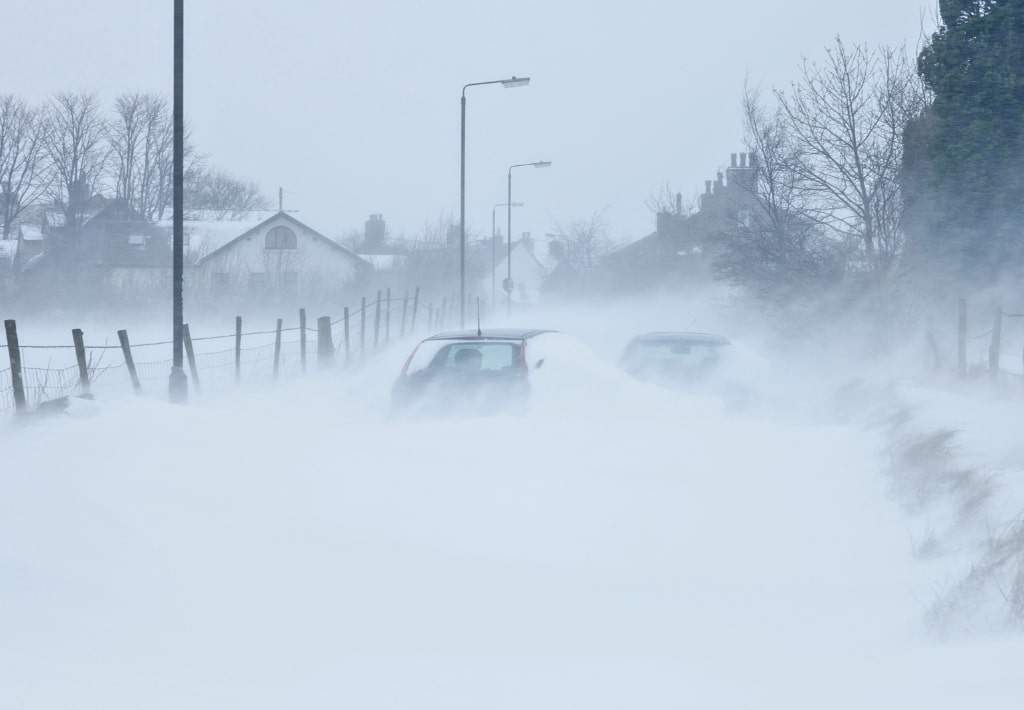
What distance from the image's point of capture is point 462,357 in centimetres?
1260

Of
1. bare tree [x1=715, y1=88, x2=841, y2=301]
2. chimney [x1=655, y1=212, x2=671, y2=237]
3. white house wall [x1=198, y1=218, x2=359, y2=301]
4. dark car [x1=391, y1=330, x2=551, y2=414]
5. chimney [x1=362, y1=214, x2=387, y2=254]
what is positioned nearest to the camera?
dark car [x1=391, y1=330, x2=551, y2=414]

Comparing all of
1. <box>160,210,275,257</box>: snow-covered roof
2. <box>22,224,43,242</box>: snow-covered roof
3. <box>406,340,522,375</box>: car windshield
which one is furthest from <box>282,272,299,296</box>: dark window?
<box>406,340,522,375</box>: car windshield

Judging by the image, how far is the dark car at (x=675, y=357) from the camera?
15586mm

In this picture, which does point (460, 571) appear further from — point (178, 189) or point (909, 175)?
point (909, 175)

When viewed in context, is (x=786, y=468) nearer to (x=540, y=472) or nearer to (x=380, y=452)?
(x=540, y=472)

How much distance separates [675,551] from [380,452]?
2.80 m

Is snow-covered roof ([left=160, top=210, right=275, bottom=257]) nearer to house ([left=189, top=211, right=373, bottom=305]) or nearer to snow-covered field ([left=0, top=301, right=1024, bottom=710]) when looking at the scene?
house ([left=189, top=211, right=373, bottom=305])

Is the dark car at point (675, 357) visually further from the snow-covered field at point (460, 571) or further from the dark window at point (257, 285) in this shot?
the dark window at point (257, 285)

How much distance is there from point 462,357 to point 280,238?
55.3m

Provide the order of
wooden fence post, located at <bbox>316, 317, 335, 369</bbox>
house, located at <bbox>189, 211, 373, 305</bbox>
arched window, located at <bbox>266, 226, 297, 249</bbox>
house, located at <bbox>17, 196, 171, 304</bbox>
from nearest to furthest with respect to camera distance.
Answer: wooden fence post, located at <bbox>316, 317, 335, 369</bbox>
house, located at <bbox>17, 196, 171, 304</bbox>
house, located at <bbox>189, 211, 373, 305</bbox>
arched window, located at <bbox>266, 226, 297, 249</bbox>

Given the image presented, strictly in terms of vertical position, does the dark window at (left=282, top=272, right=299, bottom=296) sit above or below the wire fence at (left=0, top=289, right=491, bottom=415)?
above

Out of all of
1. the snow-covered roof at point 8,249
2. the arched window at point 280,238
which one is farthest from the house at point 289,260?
the snow-covered roof at point 8,249

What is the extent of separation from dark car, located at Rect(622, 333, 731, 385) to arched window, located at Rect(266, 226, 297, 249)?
51598mm

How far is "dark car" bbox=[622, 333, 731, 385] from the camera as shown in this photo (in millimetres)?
15586
